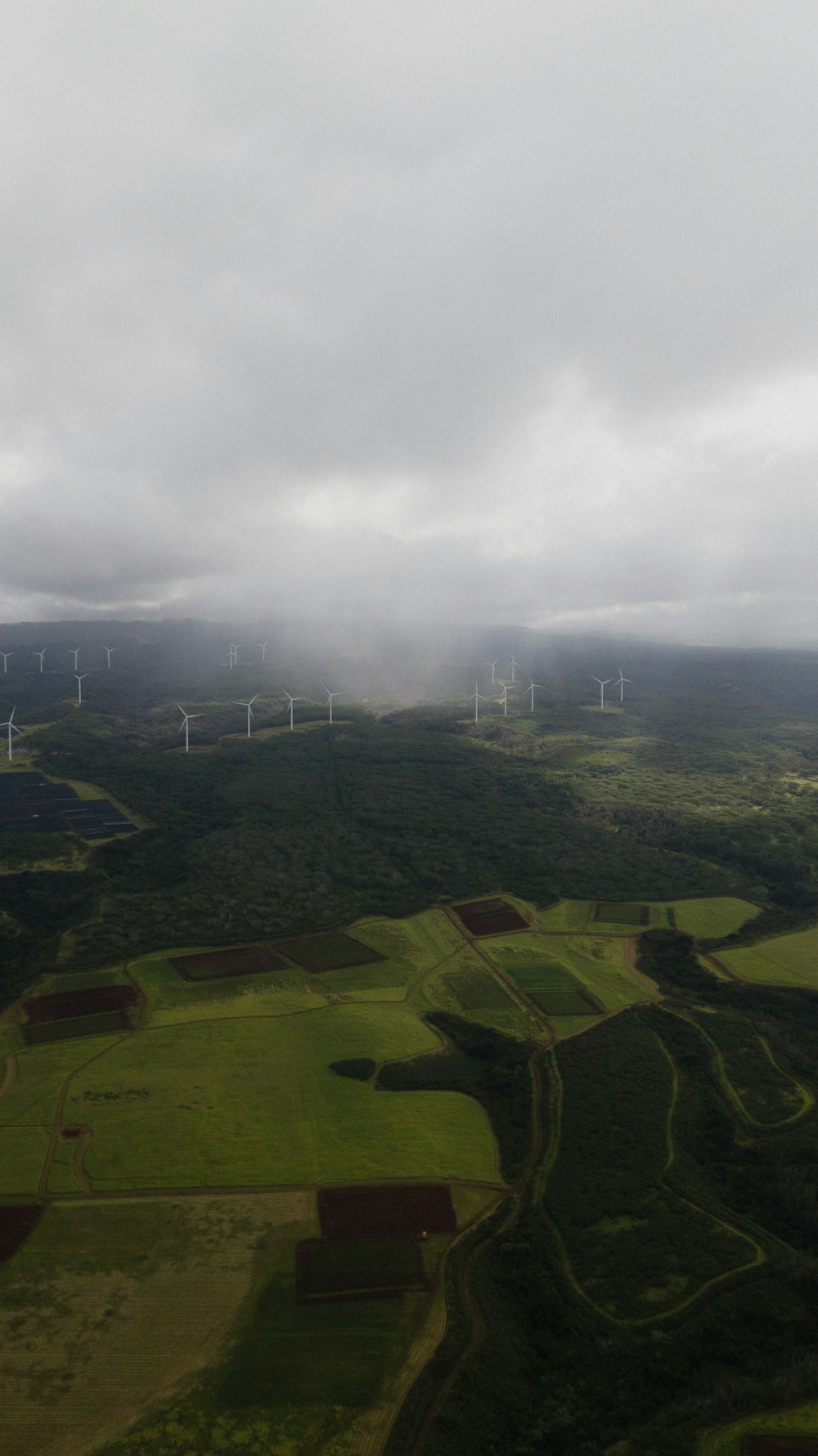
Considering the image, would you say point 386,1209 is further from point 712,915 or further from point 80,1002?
point 712,915

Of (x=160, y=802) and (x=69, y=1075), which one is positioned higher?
(x=160, y=802)

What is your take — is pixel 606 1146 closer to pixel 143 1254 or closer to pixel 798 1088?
pixel 798 1088

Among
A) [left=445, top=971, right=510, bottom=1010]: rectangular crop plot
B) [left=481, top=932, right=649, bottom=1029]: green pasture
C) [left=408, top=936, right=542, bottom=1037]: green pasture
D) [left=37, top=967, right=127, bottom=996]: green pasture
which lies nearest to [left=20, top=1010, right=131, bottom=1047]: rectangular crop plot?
[left=37, top=967, right=127, bottom=996]: green pasture

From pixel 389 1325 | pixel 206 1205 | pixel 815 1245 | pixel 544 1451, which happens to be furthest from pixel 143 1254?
pixel 815 1245

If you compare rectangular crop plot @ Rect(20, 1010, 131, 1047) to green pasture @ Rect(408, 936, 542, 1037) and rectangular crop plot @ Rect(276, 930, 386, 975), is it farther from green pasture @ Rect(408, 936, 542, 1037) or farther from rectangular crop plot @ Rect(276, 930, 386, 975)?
green pasture @ Rect(408, 936, 542, 1037)

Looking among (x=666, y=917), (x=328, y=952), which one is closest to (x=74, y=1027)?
(x=328, y=952)
